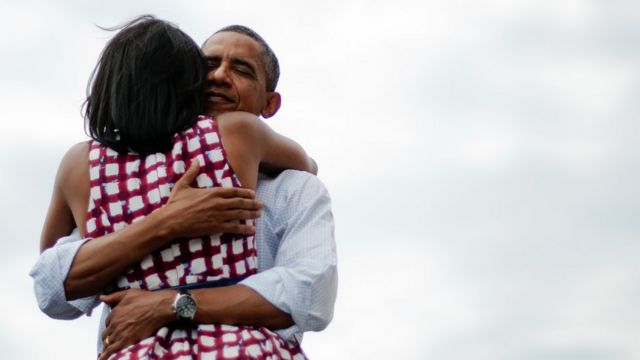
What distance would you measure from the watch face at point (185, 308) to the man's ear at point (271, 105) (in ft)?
Answer: 5.08

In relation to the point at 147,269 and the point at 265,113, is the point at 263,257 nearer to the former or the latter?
the point at 147,269

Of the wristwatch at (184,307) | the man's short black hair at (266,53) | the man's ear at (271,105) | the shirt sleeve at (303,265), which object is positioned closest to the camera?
the wristwatch at (184,307)

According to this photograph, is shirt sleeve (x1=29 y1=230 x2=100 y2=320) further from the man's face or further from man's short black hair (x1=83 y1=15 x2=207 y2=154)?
the man's face

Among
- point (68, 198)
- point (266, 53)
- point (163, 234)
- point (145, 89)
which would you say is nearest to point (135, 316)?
point (163, 234)

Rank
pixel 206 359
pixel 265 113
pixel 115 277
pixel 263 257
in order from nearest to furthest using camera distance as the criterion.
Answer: pixel 206 359 < pixel 115 277 < pixel 263 257 < pixel 265 113

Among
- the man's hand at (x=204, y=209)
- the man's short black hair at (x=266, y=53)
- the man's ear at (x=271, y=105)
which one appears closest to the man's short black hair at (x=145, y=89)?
the man's hand at (x=204, y=209)

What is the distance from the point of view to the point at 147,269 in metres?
3.10

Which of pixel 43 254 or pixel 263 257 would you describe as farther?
pixel 263 257

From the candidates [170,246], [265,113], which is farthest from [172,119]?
[265,113]

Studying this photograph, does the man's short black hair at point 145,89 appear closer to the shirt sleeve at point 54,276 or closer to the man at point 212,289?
the man at point 212,289

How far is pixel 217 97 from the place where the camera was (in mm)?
3938

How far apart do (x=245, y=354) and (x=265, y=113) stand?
1.73 metres

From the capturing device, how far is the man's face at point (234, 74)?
395 centimetres

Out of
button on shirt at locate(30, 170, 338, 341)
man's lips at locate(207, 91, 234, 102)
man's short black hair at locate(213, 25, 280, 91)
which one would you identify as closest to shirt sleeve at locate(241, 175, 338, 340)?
button on shirt at locate(30, 170, 338, 341)
